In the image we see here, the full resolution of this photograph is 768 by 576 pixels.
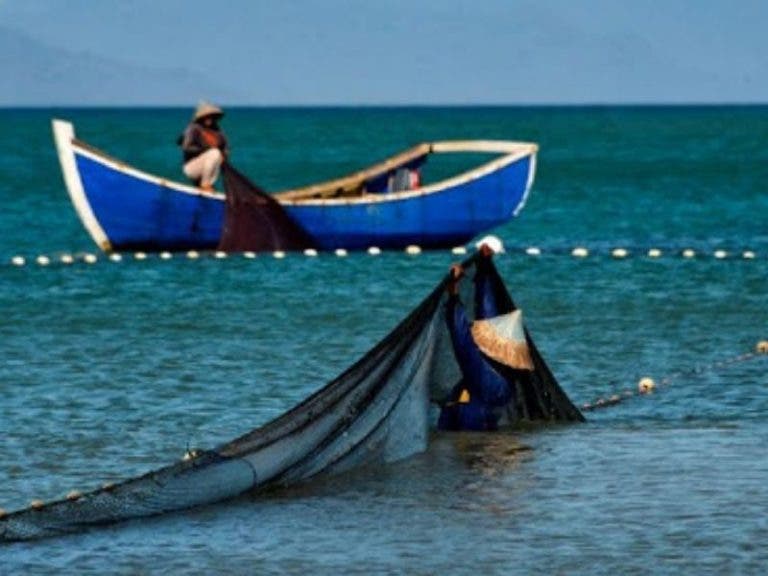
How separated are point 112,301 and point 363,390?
42.7ft

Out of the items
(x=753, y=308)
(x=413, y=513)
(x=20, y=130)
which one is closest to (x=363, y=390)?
(x=413, y=513)

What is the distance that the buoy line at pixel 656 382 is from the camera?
1775 cm

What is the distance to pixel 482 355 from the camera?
15.2m

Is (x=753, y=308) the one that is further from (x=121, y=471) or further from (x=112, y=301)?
(x=121, y=471)

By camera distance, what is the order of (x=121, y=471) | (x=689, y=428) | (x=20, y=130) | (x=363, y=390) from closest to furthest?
(x=363, y=390), (x=121, y=471), (x=689, y=428), (x=20, y=130)

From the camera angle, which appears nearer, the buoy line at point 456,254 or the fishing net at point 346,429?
the fishing net at point 346,429

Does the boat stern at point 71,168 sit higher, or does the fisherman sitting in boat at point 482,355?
the boat stern at point 71,168

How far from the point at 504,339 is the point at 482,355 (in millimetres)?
227

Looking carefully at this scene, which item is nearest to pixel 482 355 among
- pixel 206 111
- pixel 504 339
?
pixel 504 339

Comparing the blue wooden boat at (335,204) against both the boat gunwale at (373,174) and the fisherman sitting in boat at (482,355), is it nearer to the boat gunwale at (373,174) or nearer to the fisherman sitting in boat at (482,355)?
the boat gunwale at (373,174)

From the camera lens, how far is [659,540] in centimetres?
1251

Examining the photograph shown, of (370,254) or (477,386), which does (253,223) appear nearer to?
(370,254)

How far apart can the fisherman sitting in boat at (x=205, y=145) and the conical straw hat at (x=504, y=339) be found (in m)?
14.6

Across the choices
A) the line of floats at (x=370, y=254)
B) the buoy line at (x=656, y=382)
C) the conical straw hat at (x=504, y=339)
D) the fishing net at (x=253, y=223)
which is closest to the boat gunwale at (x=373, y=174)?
the fishing net at (x=253, y=223)
